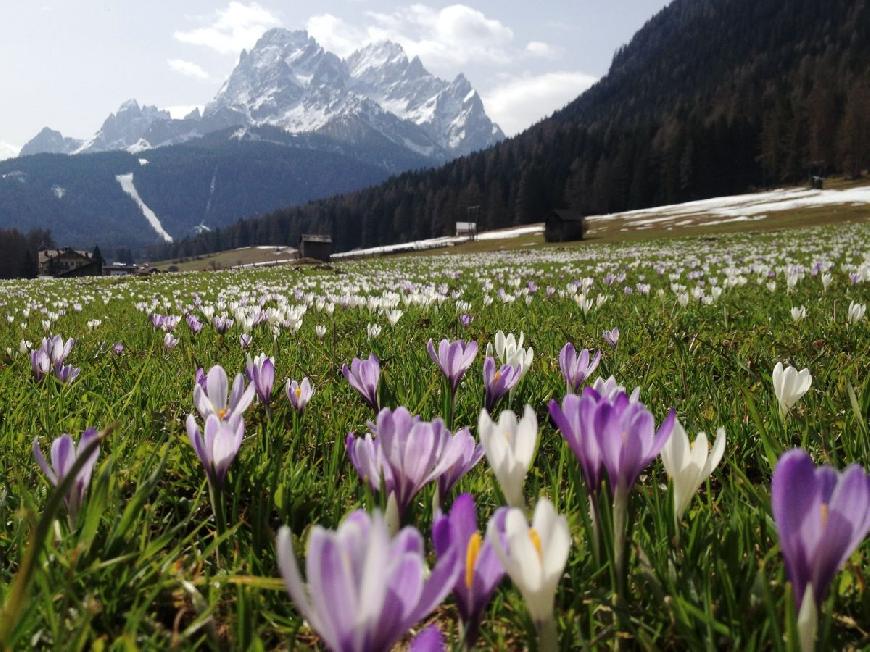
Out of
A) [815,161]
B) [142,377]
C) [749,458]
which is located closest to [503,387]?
[749,458]

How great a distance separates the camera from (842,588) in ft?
3.98

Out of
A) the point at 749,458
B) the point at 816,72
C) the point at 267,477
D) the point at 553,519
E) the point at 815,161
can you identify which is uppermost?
the point at 816,72

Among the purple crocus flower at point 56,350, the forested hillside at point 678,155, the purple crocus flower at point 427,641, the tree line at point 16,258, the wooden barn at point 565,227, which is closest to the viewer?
the purple crocus flower at point 427,641

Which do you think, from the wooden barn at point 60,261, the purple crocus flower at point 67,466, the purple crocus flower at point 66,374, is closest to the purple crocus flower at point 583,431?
the purple crocus flower at point 67,466

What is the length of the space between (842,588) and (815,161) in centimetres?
11080

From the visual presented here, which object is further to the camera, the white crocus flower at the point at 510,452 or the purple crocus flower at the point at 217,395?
the purple crocus flower at the point at 217,395

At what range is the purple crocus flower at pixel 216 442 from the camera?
1.32 metres

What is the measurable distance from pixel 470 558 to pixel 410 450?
12.4 inches

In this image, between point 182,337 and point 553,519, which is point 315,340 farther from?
point 553,519

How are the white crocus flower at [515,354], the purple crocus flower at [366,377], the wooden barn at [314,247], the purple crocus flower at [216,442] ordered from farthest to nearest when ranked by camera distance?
the wooden barn at [314,247]
the white crocus flower at [515,354]
the purple crocus flower at [366,377]
the purple crocus flower at [216,442]

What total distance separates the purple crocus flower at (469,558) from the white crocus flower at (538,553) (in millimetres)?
16

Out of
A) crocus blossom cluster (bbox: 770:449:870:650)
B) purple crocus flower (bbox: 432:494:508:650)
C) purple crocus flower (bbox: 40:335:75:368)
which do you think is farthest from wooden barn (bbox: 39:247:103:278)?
crocus blossom cluster (bbox: 770:449:870:650)

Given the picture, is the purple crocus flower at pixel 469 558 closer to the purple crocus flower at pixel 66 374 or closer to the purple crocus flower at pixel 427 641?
the purple crocus flower at pixel 427 641

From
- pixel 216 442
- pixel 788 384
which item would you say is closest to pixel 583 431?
pixel 216 442
